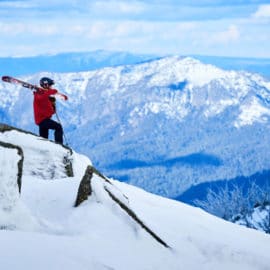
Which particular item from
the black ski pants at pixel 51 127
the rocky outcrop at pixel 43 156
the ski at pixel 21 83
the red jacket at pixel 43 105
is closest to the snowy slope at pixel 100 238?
the rocky outcrop at pixel 43 156

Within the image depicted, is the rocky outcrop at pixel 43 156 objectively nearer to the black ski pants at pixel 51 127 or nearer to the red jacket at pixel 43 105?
the red jacket at pixel 43 105

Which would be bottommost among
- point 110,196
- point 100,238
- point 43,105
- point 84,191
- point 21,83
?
point 100,238

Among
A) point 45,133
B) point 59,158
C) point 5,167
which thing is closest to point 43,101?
point 45,133

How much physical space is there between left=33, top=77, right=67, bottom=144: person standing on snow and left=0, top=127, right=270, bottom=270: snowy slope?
7.04 meters

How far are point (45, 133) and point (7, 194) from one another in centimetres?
1359

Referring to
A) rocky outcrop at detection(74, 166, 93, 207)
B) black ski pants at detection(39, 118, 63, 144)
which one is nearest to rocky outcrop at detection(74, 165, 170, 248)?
rocky outcrop at detection(74, 166, 93, 207)

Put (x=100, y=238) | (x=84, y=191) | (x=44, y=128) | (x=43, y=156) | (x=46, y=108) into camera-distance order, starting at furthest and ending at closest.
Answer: (x=44, y=128) → (x=46, y=108) → (x=43, y=156) → (x=84, y=191) → (x=100, y=238)

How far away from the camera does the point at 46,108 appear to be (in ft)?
91.2

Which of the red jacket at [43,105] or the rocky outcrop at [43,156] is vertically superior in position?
the red jacket at [43,105]

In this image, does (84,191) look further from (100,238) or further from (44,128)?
(44,128)

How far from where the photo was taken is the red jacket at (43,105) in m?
26.9

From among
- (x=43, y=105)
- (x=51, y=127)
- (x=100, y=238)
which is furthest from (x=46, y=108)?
(x=100, y=238)

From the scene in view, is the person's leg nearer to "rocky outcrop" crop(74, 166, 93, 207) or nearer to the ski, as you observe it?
the ski

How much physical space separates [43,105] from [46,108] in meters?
0.27
